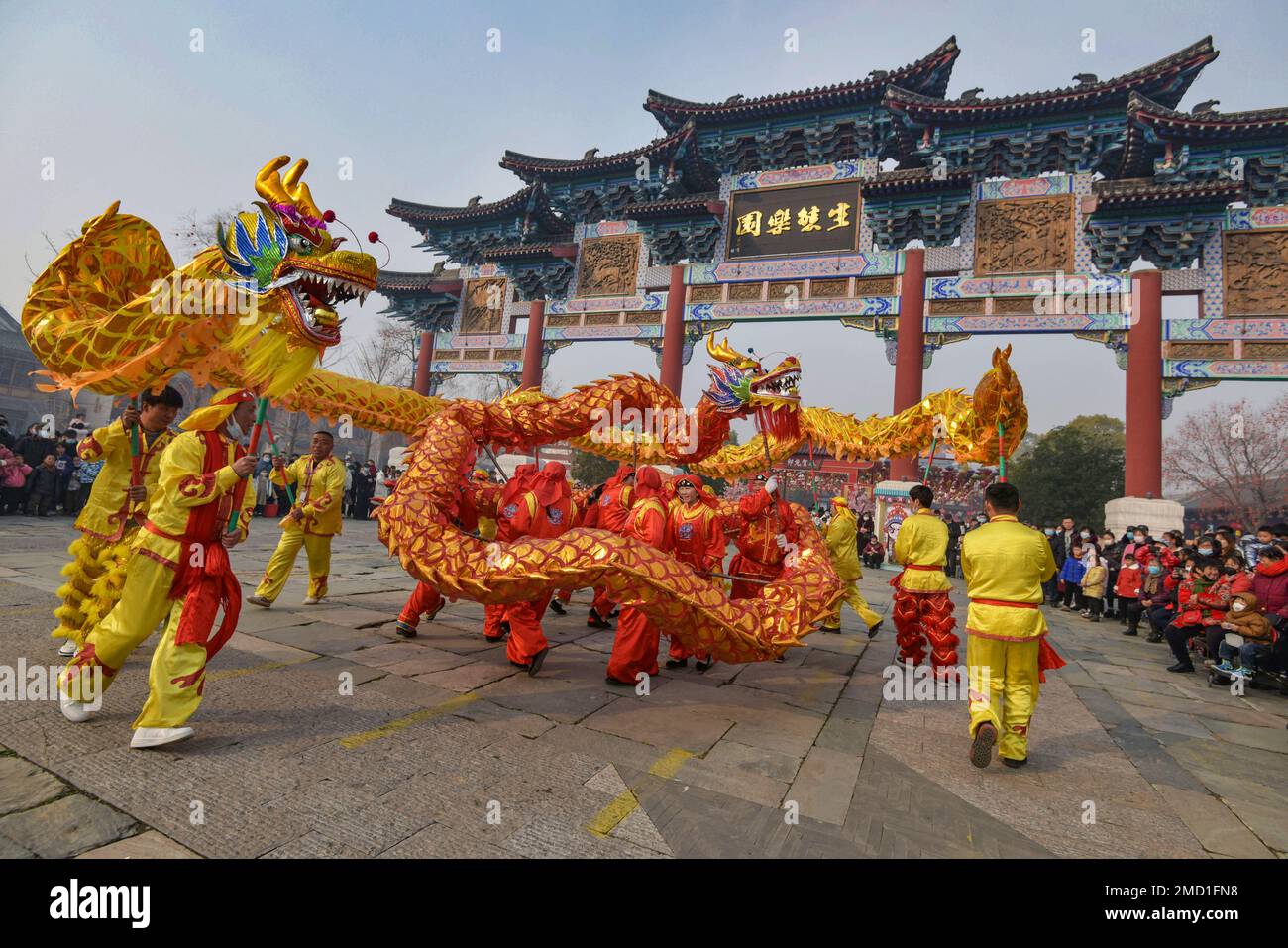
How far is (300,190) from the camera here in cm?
323

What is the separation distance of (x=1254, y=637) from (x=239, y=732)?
306 inches

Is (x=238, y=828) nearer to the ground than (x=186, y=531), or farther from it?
nearer to the ground

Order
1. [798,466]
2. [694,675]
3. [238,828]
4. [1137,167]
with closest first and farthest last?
[238,828]
[694,675]
[1137,167]
[798,466]

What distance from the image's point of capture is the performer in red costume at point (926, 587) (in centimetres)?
474

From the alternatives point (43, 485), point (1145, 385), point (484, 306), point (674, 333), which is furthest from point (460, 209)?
point (1145, 385)

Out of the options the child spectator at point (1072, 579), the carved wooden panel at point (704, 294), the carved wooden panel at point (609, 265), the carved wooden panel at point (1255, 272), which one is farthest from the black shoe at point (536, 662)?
the carved wooden panel at point (1255, 272)

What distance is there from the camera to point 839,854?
218cm

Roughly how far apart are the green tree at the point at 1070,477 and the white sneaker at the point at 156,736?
81.7 feet

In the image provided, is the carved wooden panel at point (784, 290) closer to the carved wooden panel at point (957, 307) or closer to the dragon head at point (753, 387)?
the carved wooden panel at point (957, 307)

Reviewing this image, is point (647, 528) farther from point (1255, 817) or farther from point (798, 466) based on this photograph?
point (798, 466)

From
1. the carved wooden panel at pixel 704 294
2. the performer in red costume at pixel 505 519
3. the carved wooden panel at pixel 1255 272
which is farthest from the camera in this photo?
the carved wooden panel at pixel 704 294

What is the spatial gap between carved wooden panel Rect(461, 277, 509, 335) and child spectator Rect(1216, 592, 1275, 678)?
68.1 feet

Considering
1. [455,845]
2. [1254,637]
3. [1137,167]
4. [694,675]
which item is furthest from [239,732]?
[1137,167]

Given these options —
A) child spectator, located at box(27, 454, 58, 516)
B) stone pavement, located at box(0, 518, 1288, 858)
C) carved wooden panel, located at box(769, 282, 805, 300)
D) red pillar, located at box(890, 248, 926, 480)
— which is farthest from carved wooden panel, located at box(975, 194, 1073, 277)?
child spectator, located at box(27, 454, 58, 516)
